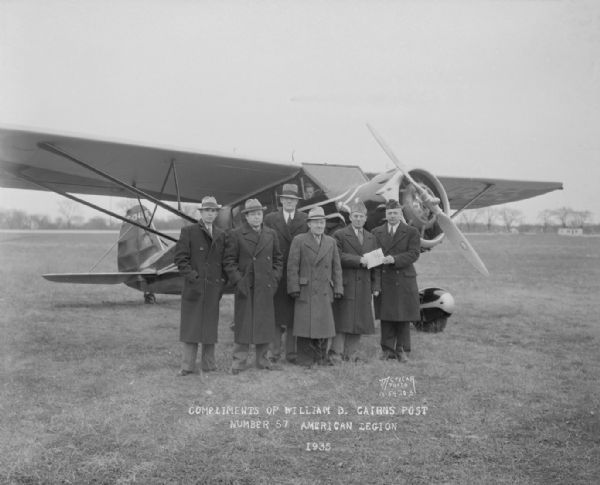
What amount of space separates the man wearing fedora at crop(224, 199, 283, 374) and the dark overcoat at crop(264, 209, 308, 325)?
14.0 inches

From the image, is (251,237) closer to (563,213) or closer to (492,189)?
(492,189)

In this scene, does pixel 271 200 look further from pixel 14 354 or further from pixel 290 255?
pixel 14 354

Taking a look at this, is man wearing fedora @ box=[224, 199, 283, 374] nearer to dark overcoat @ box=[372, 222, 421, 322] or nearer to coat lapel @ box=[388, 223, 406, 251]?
dark overcoat @ box=[372, 222, 421, 322]

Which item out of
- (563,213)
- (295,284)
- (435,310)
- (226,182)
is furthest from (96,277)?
(563,213)

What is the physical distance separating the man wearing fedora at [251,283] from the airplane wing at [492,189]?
4541 millimetres

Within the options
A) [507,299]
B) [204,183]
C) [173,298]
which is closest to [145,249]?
[173,298]

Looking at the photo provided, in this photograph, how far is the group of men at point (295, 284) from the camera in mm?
5438

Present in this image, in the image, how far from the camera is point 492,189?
10.1 m

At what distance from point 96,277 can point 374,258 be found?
605 centimetres

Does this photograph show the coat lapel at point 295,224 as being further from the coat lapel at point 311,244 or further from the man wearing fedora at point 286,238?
the coat lapel at point 311,244

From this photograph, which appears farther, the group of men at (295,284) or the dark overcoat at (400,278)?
the dark overcoat at (400,278)

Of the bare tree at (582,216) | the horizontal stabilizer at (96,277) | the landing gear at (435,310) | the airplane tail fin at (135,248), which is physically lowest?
the landing gear at (435,310)

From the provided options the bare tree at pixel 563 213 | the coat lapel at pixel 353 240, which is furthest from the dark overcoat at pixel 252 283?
the bare tree at pixel 563 213

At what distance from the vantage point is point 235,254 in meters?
5.52
